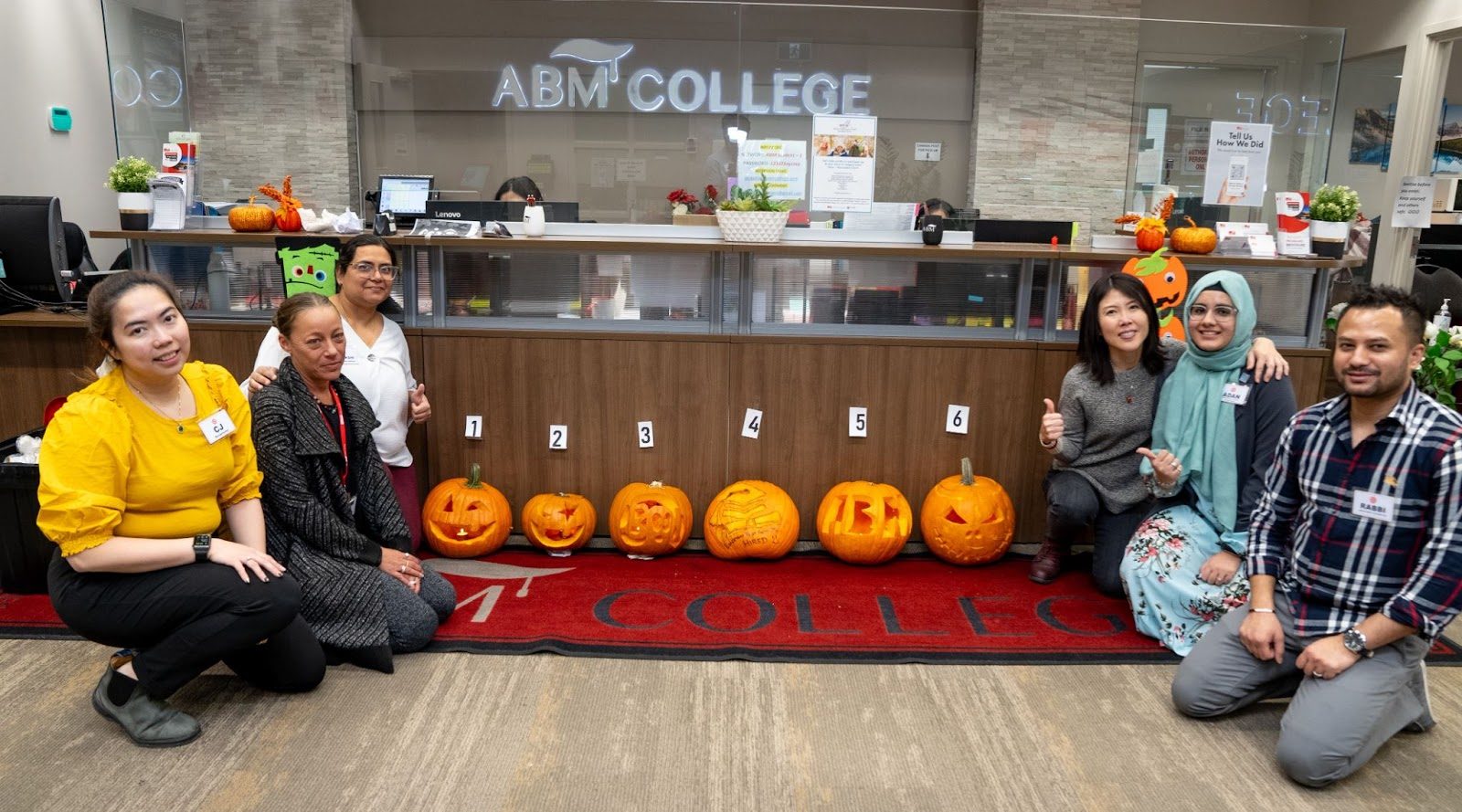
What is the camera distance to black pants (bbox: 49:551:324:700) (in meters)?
2.30

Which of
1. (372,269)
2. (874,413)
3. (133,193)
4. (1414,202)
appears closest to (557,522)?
(372,269)

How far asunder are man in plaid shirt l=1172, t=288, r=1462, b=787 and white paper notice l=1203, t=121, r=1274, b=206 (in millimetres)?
2327

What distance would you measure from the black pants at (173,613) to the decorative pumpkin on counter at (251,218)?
1.57m

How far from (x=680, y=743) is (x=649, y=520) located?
46.3 inches

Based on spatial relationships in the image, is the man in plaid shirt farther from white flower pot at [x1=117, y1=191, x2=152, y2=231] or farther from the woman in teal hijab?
white flower pot at [x1=117, y1=191, x2=152, y2=231]

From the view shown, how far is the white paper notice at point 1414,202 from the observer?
6.27m

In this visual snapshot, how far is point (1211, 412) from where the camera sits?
9.89 feet

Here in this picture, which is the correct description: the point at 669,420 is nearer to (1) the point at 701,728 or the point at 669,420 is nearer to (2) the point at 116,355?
(1) the point at 701,728

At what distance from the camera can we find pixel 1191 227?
12.4ft

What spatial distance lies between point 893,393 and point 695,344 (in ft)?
2.41

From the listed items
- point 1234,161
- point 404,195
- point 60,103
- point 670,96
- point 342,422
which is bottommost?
point 342,422

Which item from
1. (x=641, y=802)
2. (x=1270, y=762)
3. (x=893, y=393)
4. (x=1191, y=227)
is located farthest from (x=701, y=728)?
(x=1191, y=227)

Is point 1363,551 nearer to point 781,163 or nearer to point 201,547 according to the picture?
point 201,547

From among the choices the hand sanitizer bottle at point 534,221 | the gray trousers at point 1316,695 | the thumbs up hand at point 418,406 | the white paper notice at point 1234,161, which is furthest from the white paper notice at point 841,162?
the gray trousers at point 1316,695
